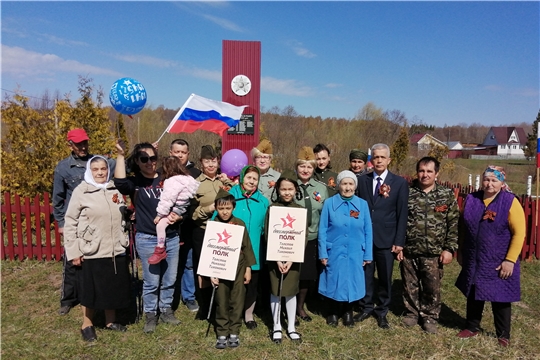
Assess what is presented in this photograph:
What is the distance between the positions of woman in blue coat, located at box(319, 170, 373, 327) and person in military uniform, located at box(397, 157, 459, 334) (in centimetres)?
52

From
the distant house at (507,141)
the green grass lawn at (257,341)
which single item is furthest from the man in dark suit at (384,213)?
the distant house at (507,141)

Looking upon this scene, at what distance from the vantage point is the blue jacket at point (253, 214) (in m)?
4.03

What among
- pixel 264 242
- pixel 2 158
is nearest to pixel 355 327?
pixel 264 242

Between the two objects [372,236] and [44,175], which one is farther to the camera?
[44,175]

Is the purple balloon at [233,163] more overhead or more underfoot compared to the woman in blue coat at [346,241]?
more overhead

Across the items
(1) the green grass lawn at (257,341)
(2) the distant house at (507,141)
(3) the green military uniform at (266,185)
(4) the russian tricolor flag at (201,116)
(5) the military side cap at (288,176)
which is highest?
(2) the distant house at (507,141)

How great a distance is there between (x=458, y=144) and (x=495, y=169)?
85798mm

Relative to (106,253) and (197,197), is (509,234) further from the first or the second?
(106,253)

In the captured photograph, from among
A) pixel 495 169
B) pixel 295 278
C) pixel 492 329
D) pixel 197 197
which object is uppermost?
pixel 495 169

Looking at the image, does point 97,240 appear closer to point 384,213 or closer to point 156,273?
point 156,273

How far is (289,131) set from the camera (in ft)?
71.5

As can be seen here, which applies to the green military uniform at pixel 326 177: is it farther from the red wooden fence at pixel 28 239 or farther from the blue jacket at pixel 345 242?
the red wooden fence at pixel 28 239

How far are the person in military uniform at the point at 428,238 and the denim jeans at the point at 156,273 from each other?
9.02ft

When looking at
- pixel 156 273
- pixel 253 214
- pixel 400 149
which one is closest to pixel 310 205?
pixel 253 214
